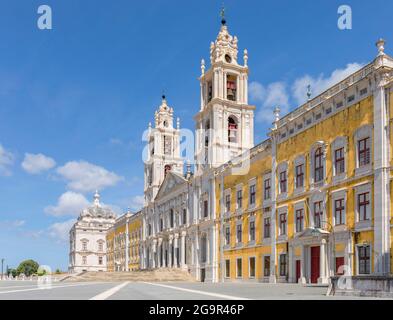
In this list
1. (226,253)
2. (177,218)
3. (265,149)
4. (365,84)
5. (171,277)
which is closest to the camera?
(365,84)

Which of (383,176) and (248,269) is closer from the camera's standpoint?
(383,176)

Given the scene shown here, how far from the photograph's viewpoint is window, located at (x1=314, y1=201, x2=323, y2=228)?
34.9m

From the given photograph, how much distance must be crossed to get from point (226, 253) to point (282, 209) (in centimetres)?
1204

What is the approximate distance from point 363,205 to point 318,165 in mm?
5420

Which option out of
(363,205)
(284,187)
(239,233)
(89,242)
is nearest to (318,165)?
(284,187)

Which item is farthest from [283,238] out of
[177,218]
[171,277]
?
[177,218]

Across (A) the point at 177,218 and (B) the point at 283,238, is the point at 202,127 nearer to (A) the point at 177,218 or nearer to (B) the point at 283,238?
(A) the point at 177,218

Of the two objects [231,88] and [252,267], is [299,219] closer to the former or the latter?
[252,267]

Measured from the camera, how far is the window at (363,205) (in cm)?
3059

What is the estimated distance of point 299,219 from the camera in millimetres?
37438

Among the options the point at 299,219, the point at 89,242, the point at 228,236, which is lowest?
the point at 89,242

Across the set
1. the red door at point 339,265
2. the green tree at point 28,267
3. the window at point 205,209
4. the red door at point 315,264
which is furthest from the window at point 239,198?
the green tree at point 28,267

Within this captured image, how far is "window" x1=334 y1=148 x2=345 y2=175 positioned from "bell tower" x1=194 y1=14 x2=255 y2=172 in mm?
21635

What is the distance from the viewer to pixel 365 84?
31.0m
